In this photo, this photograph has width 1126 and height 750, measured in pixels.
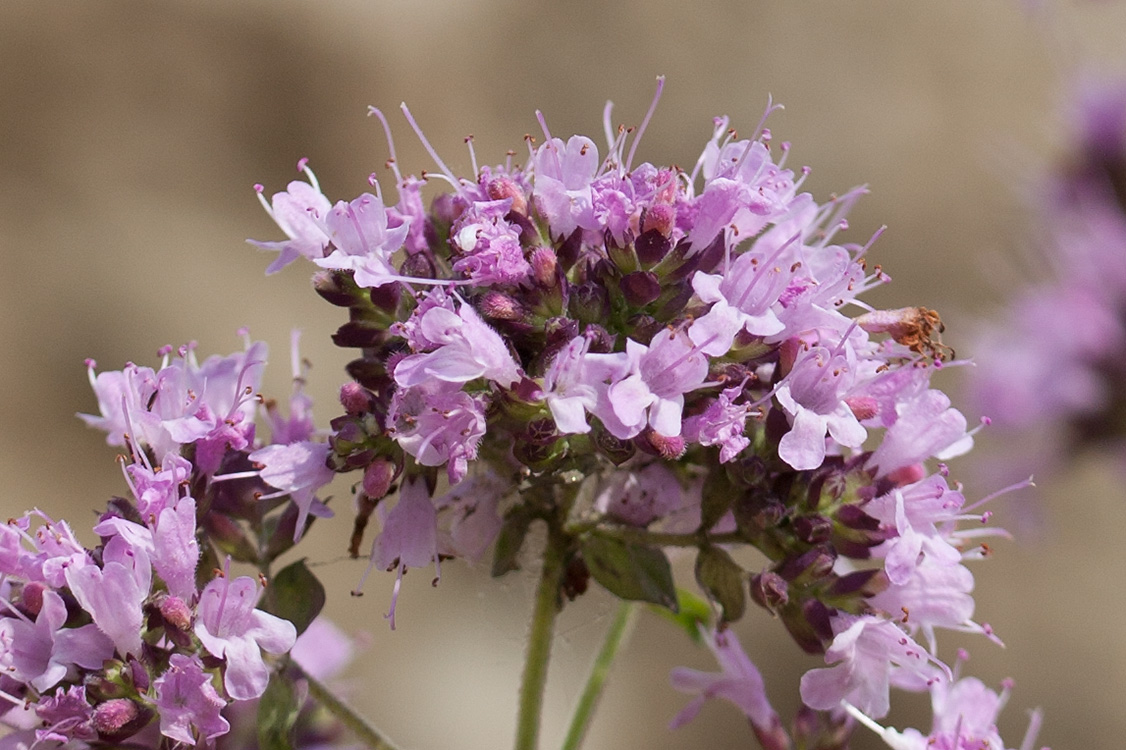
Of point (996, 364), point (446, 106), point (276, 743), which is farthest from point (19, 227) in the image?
point (276, 743)

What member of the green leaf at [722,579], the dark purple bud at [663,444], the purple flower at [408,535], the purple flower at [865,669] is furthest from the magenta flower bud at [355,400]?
the purple flower at [865,669]

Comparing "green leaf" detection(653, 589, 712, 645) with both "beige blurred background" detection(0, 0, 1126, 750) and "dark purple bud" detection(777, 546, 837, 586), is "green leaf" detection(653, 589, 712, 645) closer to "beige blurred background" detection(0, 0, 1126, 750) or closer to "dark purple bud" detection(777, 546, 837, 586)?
"dark purple bud" detection(777, 546, 837, 586)

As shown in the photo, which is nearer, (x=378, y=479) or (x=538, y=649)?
(x=378, y=479)

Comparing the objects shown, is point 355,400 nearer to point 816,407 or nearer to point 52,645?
point 52,645

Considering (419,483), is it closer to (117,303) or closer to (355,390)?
(355,390)

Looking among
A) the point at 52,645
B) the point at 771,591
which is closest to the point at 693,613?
the point at 771,591

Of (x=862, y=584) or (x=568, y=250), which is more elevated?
(x=568, y=250)
